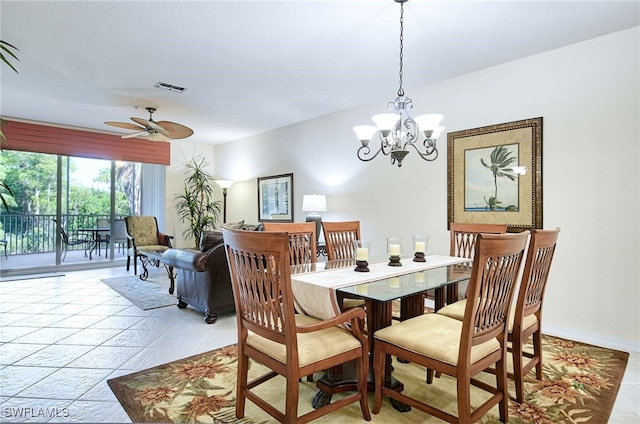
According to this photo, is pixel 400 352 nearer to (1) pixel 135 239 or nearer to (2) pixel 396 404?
(2) pixel 396 404

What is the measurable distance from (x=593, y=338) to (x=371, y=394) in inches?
84.0

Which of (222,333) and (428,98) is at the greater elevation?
(428,98)

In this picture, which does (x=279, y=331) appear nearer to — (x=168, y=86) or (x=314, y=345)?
(x=314, y=345)

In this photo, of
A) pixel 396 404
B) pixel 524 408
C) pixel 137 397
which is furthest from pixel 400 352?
pixel 137 397

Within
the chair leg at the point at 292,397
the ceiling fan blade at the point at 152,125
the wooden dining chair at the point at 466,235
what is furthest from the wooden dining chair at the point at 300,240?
the ceiling fan blade at the point at 152,125

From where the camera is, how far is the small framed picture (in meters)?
5.71

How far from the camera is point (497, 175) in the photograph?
3389mm

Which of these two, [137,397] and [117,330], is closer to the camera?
[137,397]

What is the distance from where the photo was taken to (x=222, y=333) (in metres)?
3.06

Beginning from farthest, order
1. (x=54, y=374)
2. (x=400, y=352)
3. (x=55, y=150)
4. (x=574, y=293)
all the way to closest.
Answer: (x=55, y=150), (x=574, y=293), (x=54, y=374), (x=400, y=352)

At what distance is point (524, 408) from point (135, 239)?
589 centimetres

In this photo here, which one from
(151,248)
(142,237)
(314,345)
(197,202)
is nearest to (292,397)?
(314,345)

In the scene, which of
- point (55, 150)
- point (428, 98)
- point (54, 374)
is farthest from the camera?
point (55, 150)

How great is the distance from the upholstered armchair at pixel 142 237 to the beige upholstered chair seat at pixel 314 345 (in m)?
4.59
